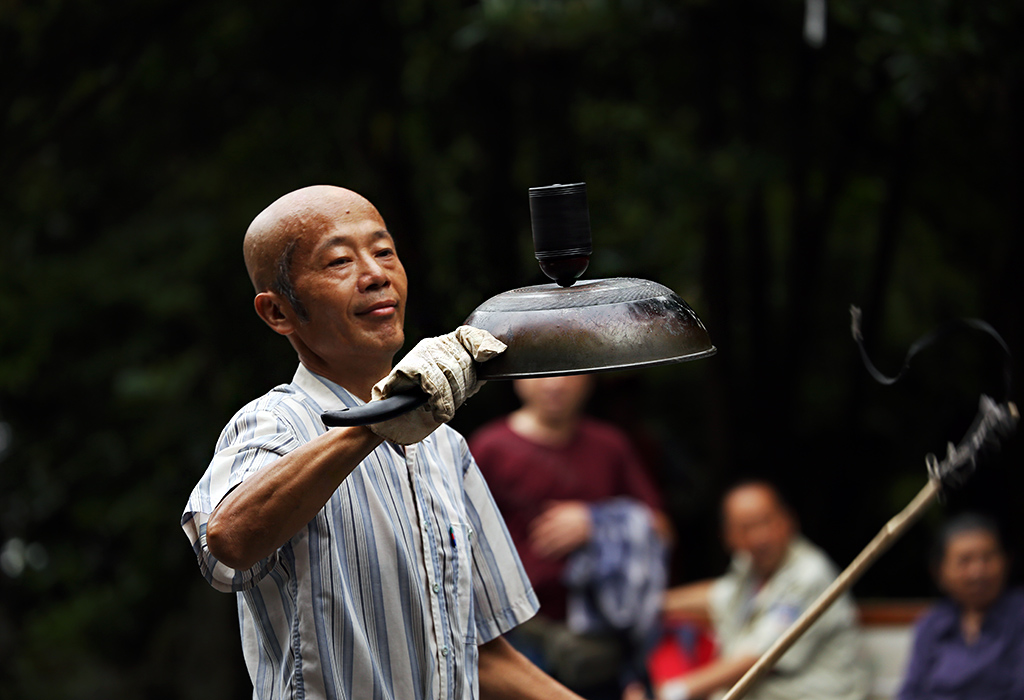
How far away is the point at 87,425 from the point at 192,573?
1.01 metres

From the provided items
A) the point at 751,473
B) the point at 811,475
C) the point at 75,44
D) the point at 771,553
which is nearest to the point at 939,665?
the point at 771,553

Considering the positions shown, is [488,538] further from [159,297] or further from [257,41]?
[159,297]

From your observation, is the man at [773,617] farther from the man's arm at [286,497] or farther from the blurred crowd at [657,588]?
the man's arm at [286,497]

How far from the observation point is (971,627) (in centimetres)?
397

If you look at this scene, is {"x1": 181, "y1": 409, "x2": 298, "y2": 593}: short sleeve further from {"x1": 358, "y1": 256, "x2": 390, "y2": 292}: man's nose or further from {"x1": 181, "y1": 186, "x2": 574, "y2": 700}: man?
{"x1": 358, "y1": 256, "x2": 390, "y2": 292}: man's nose

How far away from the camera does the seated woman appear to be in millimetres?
3867

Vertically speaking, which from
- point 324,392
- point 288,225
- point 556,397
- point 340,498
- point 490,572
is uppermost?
point 288,225

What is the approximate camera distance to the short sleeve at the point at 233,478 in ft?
5.47

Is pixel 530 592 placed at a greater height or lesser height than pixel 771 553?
greater

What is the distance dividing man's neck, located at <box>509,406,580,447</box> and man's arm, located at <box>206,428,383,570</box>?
8.80 ft

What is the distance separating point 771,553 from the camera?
4234mm

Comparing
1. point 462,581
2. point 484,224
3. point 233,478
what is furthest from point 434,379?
point 484,224

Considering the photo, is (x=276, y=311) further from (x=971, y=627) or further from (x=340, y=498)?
(x=971, y=627)

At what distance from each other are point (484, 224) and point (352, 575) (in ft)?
13.3
